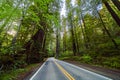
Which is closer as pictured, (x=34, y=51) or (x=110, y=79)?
(x=110, y=79)

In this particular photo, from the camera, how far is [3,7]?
466 inches

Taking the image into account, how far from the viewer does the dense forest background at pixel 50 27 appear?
14391mm

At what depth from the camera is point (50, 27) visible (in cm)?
3375

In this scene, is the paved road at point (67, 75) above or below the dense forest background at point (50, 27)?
below

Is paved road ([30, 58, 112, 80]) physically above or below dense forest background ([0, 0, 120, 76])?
below

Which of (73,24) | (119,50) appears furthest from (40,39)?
(119,50)

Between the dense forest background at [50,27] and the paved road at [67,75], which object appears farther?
the dense forest background at [50,27]

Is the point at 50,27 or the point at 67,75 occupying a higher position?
the point at 50,27

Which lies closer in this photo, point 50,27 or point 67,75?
point 67,75

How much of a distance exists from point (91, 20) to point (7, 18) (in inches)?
940

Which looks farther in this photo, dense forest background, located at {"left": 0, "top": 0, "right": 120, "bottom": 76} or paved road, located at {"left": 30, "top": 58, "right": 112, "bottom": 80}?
dense forest background, located at {"left": 0, "top": 0, "right": 120, "bottom": 76}

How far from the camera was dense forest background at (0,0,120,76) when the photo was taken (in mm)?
14391

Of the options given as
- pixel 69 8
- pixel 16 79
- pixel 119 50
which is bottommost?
pixel 16 79

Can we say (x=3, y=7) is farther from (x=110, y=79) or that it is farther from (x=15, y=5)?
(x=110, y=79)
